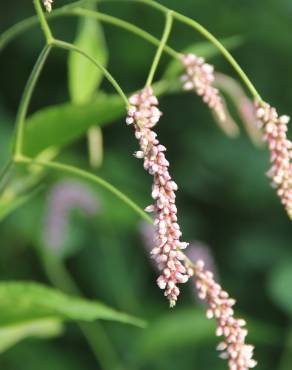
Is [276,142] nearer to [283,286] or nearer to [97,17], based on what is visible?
[97,17]

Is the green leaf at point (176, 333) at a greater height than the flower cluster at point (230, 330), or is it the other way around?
the green leaf at point (176, 333)

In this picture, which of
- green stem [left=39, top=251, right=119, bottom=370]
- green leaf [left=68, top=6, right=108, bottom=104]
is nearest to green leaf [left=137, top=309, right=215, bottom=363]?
green stem [left=39, top=251, right=119, bottom=370]

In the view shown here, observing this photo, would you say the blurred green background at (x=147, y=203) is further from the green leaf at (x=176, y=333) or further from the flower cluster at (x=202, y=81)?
the flower cluster at (x=202, y=81)

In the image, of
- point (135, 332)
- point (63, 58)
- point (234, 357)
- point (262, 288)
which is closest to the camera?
point (234, 357)

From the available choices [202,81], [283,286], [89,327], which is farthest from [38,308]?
[283,286]

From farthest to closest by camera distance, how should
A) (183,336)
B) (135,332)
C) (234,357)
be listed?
(135,332)
(183,336)
(234,357)

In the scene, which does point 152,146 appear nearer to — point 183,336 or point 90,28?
point 90,28

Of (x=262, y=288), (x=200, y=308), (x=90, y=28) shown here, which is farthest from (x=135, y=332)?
(x=90, y=28)

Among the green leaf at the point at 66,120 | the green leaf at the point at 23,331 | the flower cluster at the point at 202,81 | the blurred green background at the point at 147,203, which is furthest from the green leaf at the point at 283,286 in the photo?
the flower cluster at the point at 202,81
